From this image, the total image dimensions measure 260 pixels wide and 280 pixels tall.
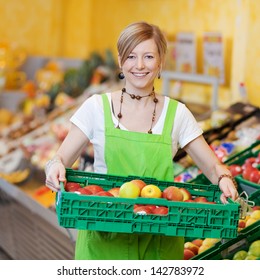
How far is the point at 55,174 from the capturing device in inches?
97.7

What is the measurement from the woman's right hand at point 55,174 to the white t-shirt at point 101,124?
0.19 m

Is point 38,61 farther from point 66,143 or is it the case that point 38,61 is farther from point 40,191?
point 66,143

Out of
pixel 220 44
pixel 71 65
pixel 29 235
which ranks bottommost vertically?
pixel 29 235

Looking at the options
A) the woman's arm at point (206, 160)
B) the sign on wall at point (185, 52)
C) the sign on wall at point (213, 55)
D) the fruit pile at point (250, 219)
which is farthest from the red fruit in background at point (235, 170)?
the sign on wall at point (185, 52)

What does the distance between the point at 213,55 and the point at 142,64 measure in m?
3.17

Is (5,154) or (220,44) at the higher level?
(220,44)

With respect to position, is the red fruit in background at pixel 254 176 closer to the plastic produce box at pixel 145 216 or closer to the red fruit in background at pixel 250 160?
the red fruit in background at pixel 250 160

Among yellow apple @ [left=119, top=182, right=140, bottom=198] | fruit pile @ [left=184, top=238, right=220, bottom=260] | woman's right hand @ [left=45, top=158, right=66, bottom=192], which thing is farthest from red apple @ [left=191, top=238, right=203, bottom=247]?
woman's right hand @ [left=45, top=158, right=66, bottom=192]

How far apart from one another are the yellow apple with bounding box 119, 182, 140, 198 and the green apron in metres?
0.15

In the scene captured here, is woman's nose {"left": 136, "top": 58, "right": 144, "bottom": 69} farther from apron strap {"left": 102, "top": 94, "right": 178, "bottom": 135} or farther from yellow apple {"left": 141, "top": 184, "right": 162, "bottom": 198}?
yellow apple {"left": 141, "top": 184, "right": 162, "bottom": 198}

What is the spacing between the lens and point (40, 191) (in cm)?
503

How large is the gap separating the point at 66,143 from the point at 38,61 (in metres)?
5.75

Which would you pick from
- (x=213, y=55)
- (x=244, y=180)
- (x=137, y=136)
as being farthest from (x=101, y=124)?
(x=213, y=55)
